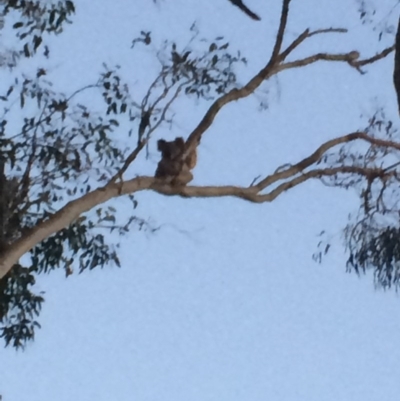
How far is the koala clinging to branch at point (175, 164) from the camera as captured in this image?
17.0 ft

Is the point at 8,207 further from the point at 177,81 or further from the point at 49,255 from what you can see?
the point at 177,81

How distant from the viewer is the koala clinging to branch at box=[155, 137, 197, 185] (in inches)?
204

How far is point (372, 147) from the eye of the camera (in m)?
5.97

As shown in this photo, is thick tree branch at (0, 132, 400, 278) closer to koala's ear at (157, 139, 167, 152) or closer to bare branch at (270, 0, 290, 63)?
koala's ear at (157, 139, 167, 152)

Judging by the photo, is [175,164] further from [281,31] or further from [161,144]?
[281,31]

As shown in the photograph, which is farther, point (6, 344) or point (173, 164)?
point (6, 344)

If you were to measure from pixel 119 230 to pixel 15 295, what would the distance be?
35.4 inches

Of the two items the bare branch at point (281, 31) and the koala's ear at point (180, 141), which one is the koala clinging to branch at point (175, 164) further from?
the bare branch at point (281, 31)

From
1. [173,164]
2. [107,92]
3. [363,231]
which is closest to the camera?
[173,164]

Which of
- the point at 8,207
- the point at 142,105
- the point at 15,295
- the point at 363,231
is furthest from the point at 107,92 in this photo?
the point at 363,231

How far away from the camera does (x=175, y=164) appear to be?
5.21 meters

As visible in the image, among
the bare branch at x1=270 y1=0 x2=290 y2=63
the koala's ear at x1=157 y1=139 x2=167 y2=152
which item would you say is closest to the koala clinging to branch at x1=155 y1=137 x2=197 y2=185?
the koala's ear at x1=157 y1=139 x2=167 y2=152

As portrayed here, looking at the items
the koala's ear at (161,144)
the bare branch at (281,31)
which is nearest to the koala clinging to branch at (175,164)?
the koala's ear at (161,144)

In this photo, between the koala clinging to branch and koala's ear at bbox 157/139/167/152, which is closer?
the koala clinging to branch
